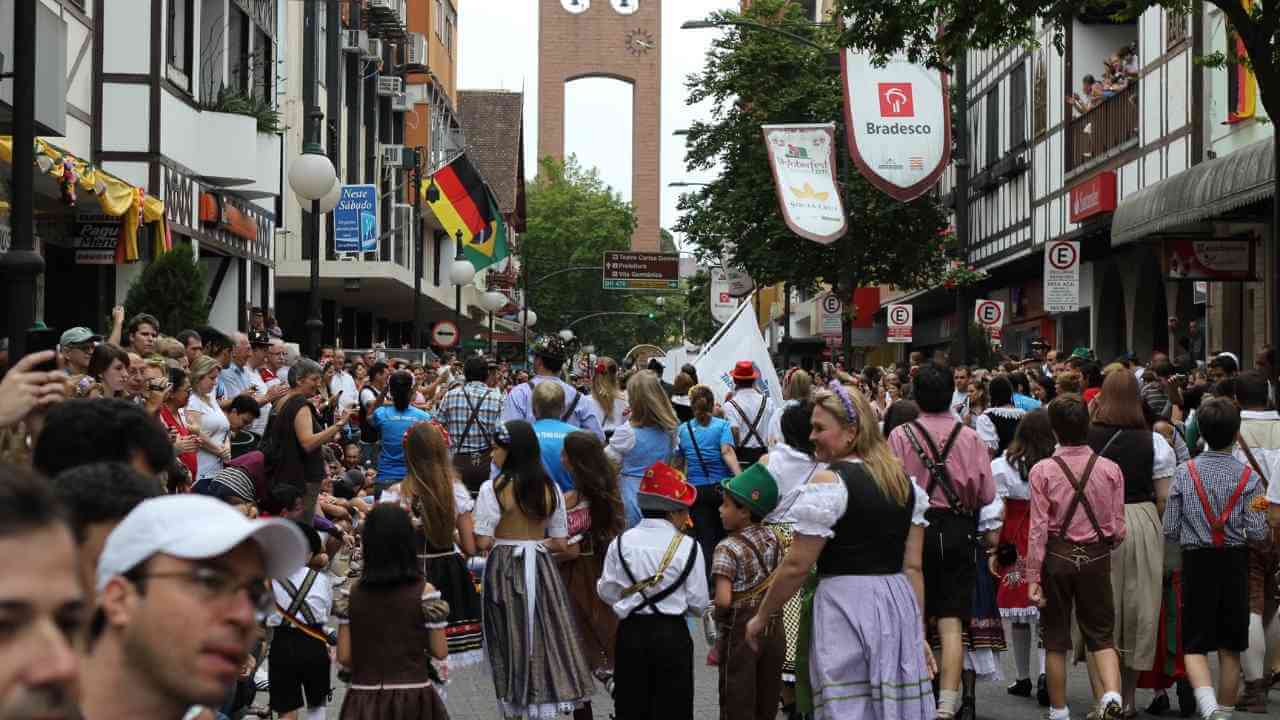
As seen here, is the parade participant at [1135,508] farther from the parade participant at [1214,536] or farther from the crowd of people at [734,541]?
the parade participant at [1214,536]

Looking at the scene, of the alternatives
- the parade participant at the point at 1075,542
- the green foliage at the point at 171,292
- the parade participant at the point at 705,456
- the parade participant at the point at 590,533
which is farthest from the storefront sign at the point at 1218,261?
the parade participant at the point at 590,533

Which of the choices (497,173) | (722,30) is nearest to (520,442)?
(722,30)

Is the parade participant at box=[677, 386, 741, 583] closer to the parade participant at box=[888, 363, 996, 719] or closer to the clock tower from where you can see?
the parade participant at box=[888, 363, 996, 719]

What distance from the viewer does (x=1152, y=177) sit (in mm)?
26703

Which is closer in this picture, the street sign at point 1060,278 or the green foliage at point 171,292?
the green foliage at point 171,292

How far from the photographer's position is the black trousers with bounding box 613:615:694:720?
25.9 feet

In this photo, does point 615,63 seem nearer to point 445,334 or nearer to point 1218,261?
point 445,334

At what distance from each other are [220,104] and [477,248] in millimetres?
21072

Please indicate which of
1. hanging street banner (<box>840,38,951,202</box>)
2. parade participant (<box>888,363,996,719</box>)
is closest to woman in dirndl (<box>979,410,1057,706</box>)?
parade participant (<box>888,363,996,719</box>)

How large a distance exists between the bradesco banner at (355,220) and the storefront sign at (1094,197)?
14712 millimetres

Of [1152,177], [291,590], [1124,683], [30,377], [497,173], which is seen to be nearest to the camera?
[30,377]

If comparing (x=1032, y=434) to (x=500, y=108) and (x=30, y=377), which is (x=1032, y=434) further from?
(x=500, y=108)

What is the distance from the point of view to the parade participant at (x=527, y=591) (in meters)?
8.98

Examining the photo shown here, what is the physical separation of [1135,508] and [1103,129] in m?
20.8
